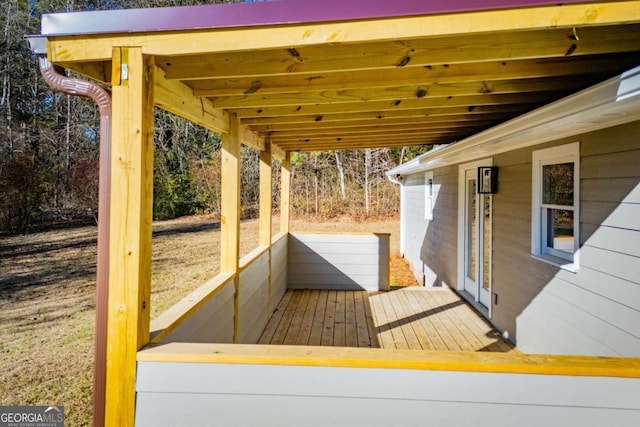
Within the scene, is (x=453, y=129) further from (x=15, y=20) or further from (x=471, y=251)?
(x=15, y=20)

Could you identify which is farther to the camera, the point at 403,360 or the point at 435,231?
the point at 435,231

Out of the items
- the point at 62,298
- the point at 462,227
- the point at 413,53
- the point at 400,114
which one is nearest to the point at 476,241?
the point at 462,227

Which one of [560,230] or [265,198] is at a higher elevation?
[265,198]

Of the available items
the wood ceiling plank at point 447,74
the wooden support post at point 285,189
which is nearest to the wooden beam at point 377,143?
the wooden support post at point 285,189

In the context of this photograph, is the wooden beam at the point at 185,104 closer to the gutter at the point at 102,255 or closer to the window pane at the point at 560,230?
the gutter at the point at 102,255

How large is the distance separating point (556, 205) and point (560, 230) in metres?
0.22

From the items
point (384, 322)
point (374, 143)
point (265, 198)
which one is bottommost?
point (384, 322)

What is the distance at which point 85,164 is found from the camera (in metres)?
11.5

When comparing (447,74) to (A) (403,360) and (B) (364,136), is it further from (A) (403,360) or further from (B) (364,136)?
(B) (364,136)

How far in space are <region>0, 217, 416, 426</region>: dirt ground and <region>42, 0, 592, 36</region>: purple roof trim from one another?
8.46 ft

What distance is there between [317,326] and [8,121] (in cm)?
1184

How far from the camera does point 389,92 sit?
2.86 m

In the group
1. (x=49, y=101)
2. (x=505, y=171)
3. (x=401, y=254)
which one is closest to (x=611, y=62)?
(x=505, y=171)

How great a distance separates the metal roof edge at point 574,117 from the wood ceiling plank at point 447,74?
24 cm
